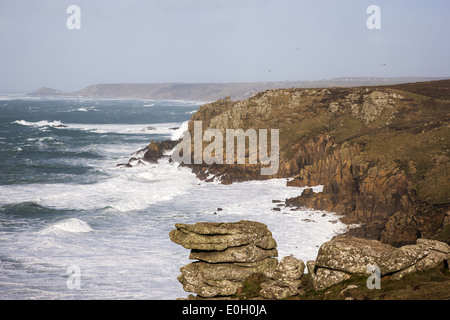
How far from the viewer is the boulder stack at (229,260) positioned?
20.7 m

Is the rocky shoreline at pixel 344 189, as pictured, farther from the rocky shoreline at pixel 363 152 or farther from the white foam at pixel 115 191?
the white foam at pixel 115 191

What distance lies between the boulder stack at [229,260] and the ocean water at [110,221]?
26.4 feet

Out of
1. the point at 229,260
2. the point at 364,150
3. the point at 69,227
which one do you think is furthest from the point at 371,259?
the point at 364,150

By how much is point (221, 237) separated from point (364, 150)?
3492cm

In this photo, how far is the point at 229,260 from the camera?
2139 cm

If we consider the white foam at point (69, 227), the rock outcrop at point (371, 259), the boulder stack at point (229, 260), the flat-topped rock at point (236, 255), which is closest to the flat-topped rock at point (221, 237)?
the boulder stack at point (229, 260)

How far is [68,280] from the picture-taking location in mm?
30250

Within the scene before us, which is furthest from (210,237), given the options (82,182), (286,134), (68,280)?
(286,134)

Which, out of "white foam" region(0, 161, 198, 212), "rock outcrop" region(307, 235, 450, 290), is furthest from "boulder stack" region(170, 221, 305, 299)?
"white foam" region(0, 161, 198, 212)

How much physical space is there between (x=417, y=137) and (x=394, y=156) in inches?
211

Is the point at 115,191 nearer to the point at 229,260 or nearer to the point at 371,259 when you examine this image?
the point at 229,260

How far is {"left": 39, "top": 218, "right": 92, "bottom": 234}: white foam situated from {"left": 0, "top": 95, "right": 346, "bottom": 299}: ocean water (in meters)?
0.09

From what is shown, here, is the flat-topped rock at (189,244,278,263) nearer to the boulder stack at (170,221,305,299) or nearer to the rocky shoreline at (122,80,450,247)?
the boulder stack at (170,221,305,299)
